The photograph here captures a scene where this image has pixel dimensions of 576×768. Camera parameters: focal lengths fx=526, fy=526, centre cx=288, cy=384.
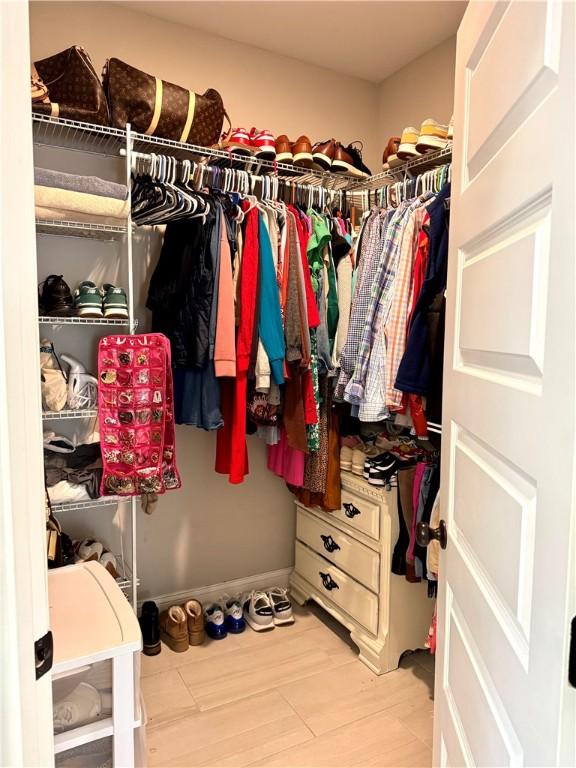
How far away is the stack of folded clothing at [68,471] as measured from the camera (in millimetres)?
1918

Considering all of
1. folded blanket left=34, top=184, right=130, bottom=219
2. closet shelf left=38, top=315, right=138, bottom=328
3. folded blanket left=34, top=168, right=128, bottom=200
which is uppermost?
folded blanket left=34, top=168, right=128, bottom=200

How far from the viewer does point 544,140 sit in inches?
25.9

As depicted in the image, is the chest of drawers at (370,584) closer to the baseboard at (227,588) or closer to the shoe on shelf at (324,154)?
the baseboard at (227,588)

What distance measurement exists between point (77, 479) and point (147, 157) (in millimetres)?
1265

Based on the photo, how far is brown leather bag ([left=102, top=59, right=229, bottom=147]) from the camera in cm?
194

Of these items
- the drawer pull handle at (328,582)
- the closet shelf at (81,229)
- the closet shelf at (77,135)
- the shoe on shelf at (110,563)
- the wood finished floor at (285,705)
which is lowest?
the wood finished floor at (285,705)

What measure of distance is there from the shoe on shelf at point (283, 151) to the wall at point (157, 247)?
301 millimetres

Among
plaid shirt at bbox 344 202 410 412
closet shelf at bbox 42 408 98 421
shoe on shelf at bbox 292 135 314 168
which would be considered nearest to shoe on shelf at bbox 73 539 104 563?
closet shelf at bbox 42 408 98 421

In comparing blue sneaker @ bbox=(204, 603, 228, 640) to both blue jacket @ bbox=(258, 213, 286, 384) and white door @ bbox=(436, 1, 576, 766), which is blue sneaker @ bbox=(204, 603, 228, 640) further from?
white door @ bbox=(436, 1, 576, 766)

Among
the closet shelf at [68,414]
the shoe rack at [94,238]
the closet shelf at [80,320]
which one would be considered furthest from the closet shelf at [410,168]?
the closet shelf at [68,414]

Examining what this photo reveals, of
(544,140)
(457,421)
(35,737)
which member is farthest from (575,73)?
(35,737)

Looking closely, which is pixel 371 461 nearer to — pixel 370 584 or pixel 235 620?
pixel 370 584

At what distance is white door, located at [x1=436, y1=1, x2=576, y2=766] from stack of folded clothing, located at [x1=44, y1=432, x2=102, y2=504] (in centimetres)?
136

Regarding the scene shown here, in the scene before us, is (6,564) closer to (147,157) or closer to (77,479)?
(77,479)
